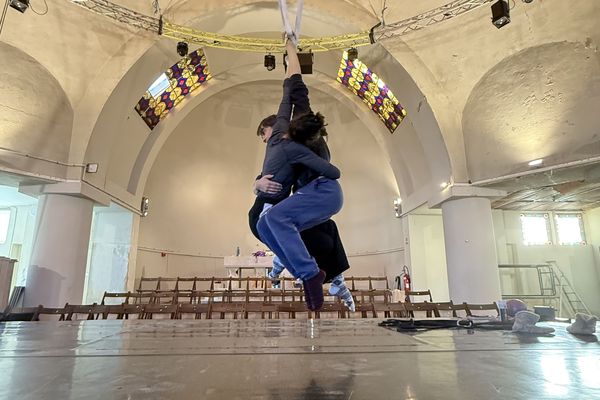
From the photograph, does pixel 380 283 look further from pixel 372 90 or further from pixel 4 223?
pixel 4 223

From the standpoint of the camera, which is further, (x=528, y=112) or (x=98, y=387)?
(x=528, y=112)

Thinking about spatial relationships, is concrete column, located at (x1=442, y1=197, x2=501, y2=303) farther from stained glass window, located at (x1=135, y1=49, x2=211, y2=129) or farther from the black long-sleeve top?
stained glass window, located at (x1=135, y1=49, x2=211, y2=129)

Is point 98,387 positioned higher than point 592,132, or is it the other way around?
point 592,132

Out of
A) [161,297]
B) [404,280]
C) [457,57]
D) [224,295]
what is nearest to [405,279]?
[404,280]

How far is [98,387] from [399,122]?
9438 millimetres

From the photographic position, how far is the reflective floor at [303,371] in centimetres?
101

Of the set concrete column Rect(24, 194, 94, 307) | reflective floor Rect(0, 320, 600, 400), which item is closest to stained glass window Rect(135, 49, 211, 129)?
concrete column Rect(24, 194, 94, 307)

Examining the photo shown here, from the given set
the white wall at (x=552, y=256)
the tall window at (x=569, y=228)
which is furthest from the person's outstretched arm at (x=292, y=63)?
the tall window at (x=569, y=228)

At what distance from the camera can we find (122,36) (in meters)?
7.32

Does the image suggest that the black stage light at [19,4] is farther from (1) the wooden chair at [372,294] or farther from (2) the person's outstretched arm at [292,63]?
(1) the wooden chair at [372,294]

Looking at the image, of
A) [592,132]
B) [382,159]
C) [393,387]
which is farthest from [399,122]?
[393,387]

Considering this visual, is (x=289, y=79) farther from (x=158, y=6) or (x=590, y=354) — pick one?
(x=158, y=6)

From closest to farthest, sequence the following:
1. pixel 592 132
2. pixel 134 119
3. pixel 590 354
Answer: pixel 590 354 < pixel 592 132 < pixel 134 119

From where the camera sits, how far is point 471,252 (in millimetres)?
7492
